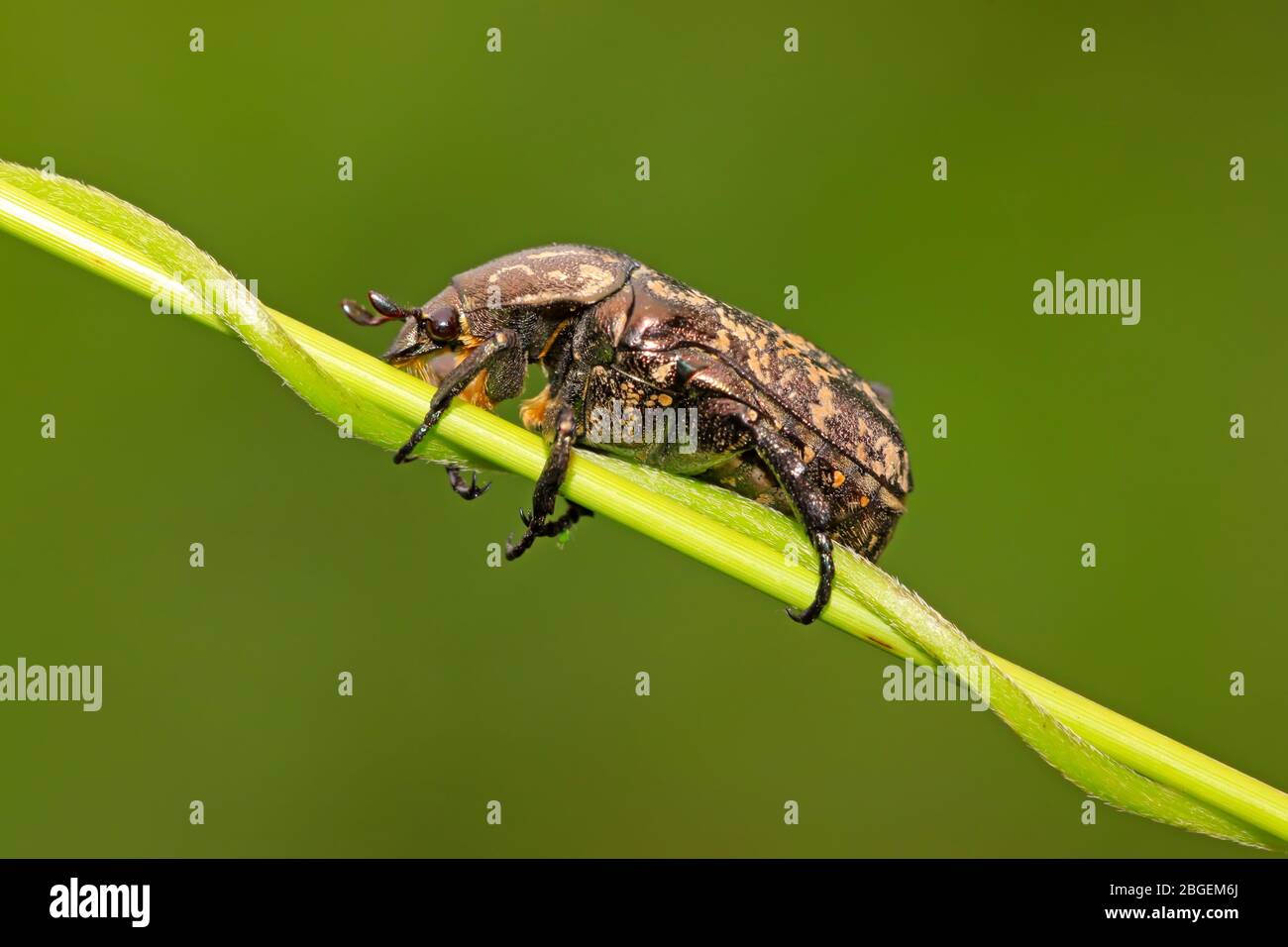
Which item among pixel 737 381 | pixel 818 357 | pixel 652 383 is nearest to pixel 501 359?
pixel 652 383

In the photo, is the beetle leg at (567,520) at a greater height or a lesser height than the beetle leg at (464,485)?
lesser

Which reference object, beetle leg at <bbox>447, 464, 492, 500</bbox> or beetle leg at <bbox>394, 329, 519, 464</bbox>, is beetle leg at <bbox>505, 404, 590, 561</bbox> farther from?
beetle leg at <bbox>447, 464, 492, 500</bbox>

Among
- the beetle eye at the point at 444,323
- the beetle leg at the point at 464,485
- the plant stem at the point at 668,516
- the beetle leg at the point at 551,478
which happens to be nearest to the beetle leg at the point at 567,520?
the beetle leg at the point at 551,478

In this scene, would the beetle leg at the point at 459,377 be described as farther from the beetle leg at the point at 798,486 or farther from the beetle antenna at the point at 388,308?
the beetle leg at the point at 798,486

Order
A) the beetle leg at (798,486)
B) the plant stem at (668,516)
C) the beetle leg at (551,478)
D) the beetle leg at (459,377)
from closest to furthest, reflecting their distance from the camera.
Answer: the plant stem at (668,516) < the beetle leg at (459,377) < the beetle leg at (798,486) < the beetle leg at (551,478)

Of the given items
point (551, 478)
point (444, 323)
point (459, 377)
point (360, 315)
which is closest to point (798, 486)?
point (551, 478)

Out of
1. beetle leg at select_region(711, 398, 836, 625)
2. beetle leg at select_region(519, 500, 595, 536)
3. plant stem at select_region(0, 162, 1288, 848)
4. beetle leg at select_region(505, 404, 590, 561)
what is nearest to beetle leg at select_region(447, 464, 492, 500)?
beetle leg at select_region(519, 500, 595, 536)

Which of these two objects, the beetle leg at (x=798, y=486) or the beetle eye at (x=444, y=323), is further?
the beetle eye at (x=444, y=323)

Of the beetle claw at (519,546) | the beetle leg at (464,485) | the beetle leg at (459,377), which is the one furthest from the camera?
the beetle leg at (464,485)
